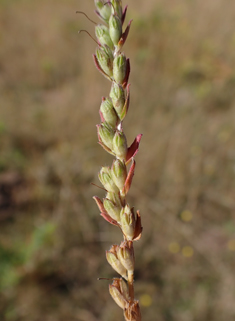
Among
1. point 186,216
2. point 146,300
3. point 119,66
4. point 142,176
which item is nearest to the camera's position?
point 119,66

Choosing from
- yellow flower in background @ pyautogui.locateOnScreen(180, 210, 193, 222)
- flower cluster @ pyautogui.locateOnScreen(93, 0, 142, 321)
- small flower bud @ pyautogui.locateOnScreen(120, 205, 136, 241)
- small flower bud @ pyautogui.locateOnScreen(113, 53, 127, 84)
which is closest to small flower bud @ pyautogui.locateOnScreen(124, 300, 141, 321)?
flower cluster @ pyautogui.locateOnScreen(93, 0, 142, 321)

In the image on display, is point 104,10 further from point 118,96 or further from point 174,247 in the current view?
point 174,247

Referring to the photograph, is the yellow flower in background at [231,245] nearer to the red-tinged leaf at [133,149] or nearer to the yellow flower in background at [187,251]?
the yellow flower in background at [187,251]

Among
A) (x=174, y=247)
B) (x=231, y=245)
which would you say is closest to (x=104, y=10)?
(x=174, y=247)

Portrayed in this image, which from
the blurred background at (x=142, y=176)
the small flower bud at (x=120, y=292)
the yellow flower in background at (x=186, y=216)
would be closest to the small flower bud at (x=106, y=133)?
Answer: the small flower bud at (x=120, y=292)

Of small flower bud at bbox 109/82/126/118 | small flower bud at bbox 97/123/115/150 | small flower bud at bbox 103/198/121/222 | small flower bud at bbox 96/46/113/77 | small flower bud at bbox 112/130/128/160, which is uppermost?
small flower bud at bbox 96/46/113/77

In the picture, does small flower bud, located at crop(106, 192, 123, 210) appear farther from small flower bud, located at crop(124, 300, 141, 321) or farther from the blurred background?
the blurred background

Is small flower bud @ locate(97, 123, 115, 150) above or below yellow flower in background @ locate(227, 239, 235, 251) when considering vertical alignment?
below

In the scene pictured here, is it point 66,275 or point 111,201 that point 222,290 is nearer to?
point 66,275

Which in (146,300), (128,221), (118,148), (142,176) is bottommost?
(146,300)
